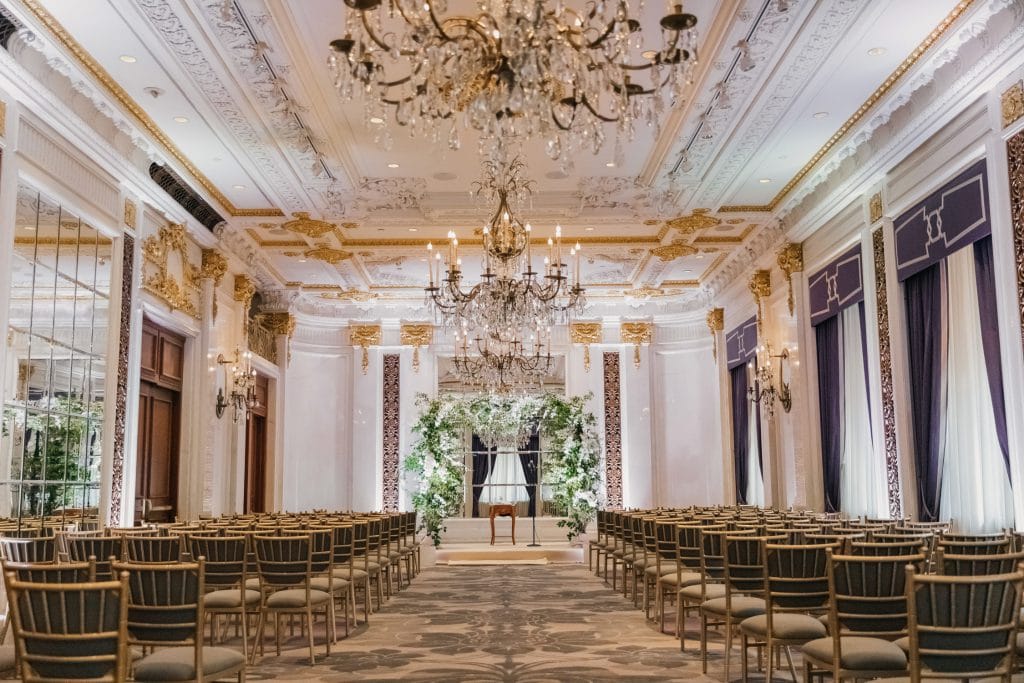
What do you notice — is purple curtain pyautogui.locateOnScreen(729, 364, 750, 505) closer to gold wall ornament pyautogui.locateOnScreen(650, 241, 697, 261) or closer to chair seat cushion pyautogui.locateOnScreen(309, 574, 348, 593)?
gold wall ornament pyautogui.locateOnScreen(650, 241, 697, 261)

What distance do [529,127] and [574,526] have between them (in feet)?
36.0

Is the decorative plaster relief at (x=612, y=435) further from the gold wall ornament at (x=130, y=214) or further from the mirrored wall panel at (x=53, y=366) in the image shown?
the mirrored wall panel at (x=53, y=366)

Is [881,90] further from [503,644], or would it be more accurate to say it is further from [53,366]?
[53,366]

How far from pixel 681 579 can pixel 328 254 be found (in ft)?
26.4

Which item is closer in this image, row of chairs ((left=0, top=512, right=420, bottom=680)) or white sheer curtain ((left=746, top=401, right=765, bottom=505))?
row of chairs ((left=0, top=512, right=420, bottom=680))

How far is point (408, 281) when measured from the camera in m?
15.1

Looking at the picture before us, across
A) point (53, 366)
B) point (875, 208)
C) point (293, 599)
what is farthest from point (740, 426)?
point (53, 366)

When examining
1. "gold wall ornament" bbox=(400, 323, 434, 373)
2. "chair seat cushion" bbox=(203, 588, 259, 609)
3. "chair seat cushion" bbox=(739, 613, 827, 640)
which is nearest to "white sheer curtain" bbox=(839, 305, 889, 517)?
"chair seat cushion" bbox=(739, 613, 827, 640)

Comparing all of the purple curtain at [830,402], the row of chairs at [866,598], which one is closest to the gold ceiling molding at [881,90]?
the purple curtain at [830,402]

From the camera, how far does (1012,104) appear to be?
Result: 20.7 ft

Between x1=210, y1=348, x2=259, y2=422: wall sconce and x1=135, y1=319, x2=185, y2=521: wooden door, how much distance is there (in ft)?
2.60

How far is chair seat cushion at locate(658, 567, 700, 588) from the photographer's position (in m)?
6.30

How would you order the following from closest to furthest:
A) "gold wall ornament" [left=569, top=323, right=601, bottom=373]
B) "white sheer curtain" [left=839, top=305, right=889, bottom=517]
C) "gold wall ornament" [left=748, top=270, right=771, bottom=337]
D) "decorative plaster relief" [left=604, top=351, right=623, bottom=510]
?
"white sheer curtain" [left=839, top=305, right=889, bottom=517]
"gold wall ornament" [left=748, top=270, right=771, bottom=337]
"decorative plaster relief" [left=604, top=351, right=623, bottom=510]
"gold wall ornament" [left=569, top=323, right=601, bottom=373]

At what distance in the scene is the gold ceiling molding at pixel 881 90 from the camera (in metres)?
6.47
